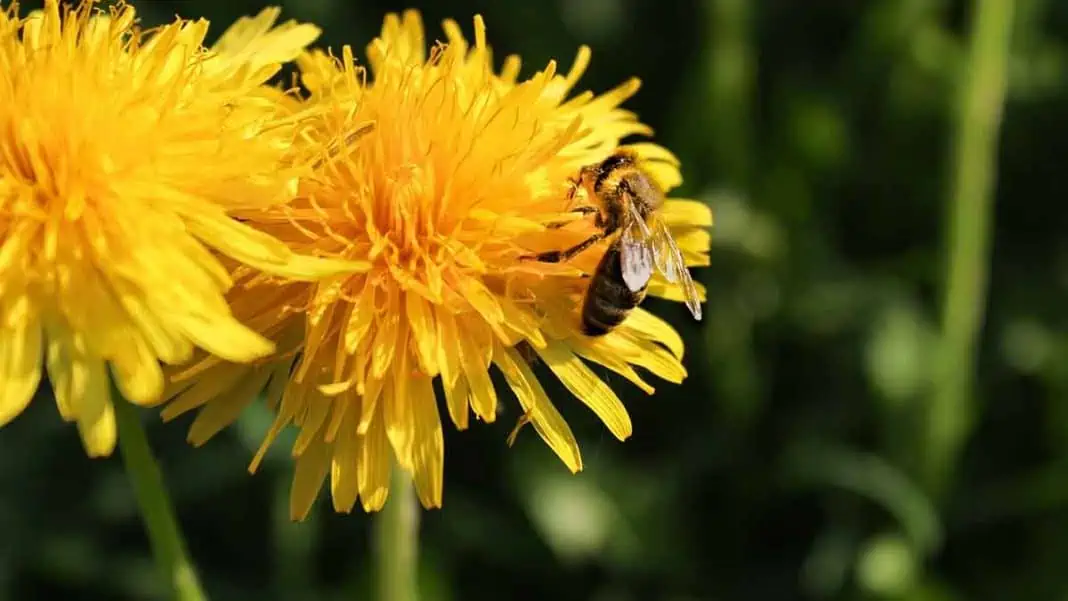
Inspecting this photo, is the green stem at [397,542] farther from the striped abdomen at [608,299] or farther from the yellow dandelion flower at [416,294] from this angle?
the striped abdomen at [608,299]

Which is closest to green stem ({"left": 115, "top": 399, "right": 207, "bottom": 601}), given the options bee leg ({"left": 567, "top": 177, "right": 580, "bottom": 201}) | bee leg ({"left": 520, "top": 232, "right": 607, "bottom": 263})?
bee leg ({"left": 520, "top": 232, "right": 607, "bottom": 263})

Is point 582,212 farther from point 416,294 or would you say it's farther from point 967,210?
point 967,210

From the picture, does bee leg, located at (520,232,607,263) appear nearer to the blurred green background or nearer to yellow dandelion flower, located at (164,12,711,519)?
yellow dandelion flower, located at (164,12,711,519)

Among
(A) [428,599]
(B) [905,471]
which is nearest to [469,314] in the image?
(A) [428,599]

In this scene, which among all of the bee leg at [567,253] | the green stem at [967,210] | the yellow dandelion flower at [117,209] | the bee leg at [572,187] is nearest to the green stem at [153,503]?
the yellow dandelion flower at [117,209]

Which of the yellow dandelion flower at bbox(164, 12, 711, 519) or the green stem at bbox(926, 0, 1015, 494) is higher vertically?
the green stem at bbox(926, 0, 1015, 494)

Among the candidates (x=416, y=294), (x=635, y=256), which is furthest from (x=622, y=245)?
(x=416, y=294)
